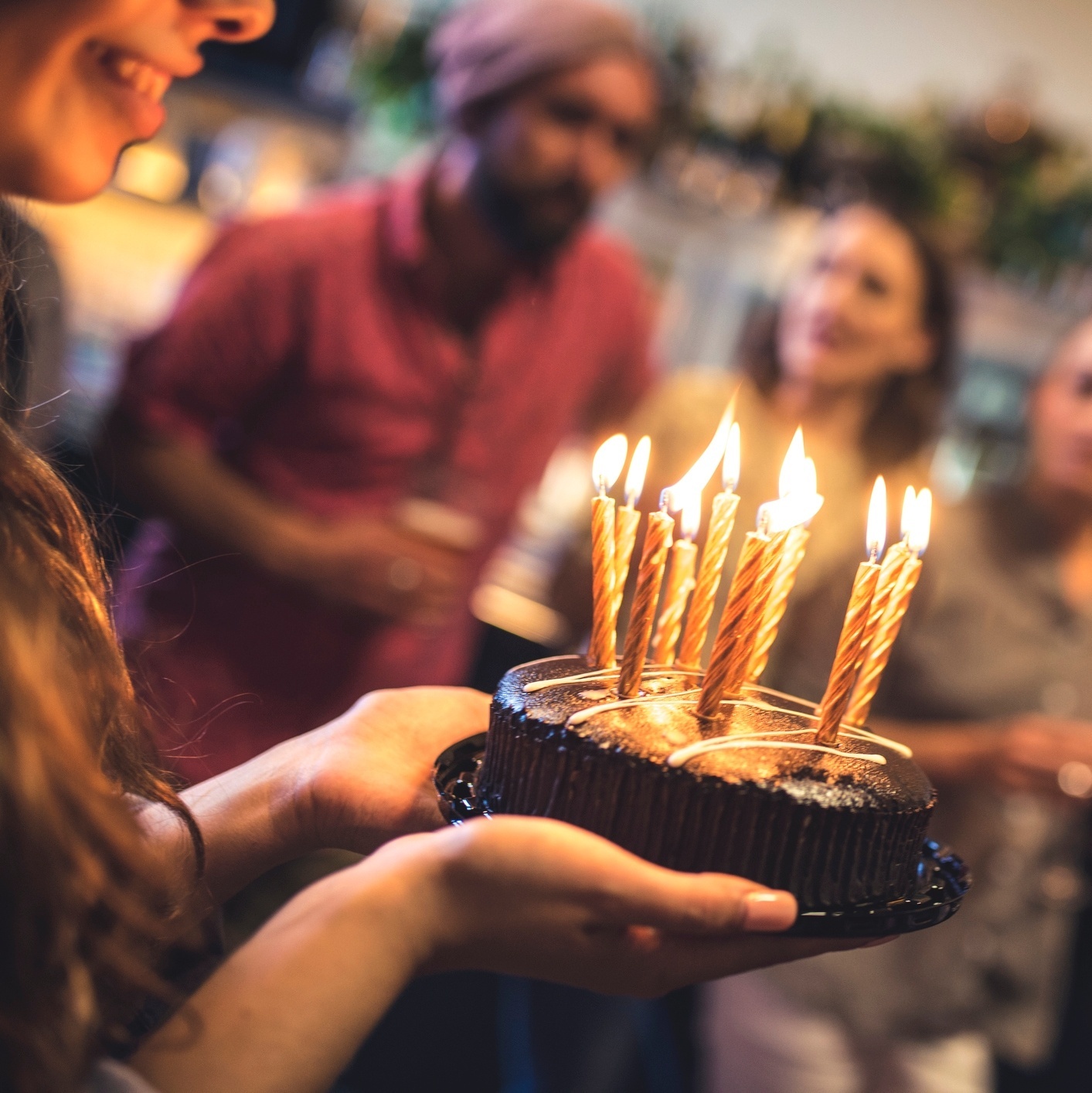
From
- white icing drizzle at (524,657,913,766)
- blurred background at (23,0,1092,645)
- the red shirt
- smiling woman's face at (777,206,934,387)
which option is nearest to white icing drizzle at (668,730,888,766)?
white icing drizzle at (524,657,913,766)

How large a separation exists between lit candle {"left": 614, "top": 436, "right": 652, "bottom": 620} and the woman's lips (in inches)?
24.3

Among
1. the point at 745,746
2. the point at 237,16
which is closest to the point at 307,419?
the point at 237,16

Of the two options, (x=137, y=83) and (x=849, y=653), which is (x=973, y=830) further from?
(x=137, y=83)

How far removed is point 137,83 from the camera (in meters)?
1.05

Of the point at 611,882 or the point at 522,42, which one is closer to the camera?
the point at 611,882

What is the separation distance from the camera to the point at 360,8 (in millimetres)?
3561

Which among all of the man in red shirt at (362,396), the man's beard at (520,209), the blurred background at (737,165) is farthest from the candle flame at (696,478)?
the blurred background at (737,165)

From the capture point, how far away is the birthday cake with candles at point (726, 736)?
94 cm

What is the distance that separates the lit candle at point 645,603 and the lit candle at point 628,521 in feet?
0.09

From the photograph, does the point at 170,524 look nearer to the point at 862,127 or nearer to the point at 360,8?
the point at 360,8

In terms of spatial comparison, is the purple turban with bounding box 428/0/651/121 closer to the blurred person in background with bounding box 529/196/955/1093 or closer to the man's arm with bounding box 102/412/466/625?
the blurred person in background with bounding box 529/196/955/1093

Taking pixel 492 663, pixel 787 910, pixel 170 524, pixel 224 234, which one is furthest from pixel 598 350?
pixel 787 910

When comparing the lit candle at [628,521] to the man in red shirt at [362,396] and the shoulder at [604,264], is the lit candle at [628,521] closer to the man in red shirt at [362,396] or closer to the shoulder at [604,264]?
the man in red shirt at [362,396]

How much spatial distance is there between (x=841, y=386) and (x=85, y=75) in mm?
1785
